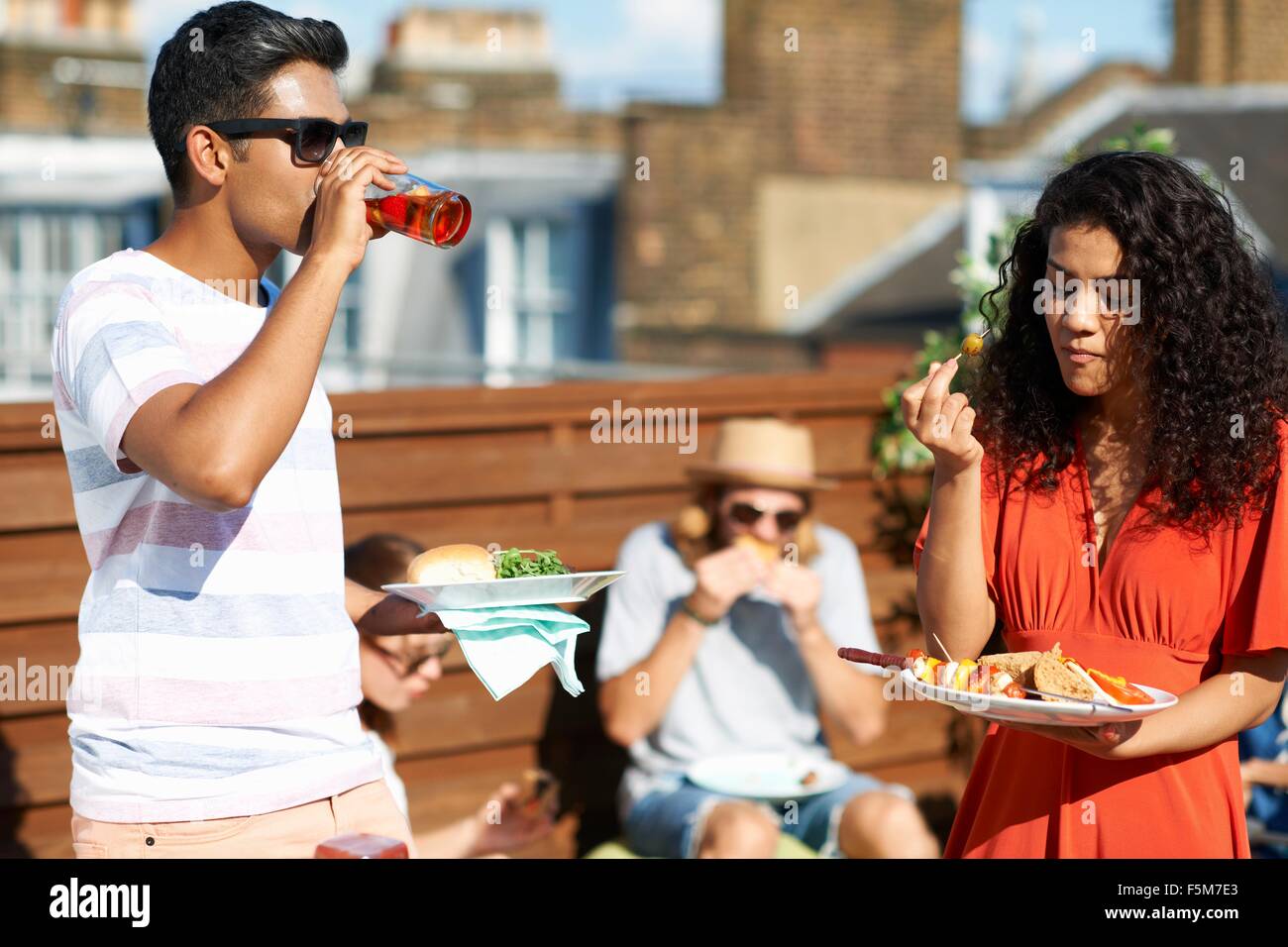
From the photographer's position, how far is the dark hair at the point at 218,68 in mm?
2197

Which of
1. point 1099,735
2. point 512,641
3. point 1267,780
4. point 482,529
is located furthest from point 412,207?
point 1267,780

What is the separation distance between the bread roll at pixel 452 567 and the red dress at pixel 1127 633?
28.5 inches

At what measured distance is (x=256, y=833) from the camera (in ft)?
7.20

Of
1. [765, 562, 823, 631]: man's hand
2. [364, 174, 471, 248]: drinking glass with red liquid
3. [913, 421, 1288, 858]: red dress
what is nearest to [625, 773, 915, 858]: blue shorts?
[765, 562, 823, 631]: man's hand

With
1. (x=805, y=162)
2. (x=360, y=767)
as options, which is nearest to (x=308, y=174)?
(x=360, y=767)

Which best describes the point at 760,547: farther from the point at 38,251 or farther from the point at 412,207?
the point at 38,251

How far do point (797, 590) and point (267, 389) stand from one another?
2.89m

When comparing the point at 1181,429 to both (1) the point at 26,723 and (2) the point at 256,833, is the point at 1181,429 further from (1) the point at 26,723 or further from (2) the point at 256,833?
(1) the point at 26,723

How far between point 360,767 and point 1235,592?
140 centimetres

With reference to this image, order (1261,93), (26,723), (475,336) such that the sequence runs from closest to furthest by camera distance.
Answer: (26,723) < (475,336) < (1261,93)

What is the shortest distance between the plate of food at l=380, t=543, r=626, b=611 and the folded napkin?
0.02 meters

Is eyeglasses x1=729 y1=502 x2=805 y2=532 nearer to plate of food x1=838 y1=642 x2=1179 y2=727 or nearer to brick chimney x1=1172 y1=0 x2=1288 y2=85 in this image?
plate of food x1=838 y1=642 x2=1179 y2=727

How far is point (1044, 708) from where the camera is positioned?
210 cm

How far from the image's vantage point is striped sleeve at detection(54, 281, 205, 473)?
1.98 meters
